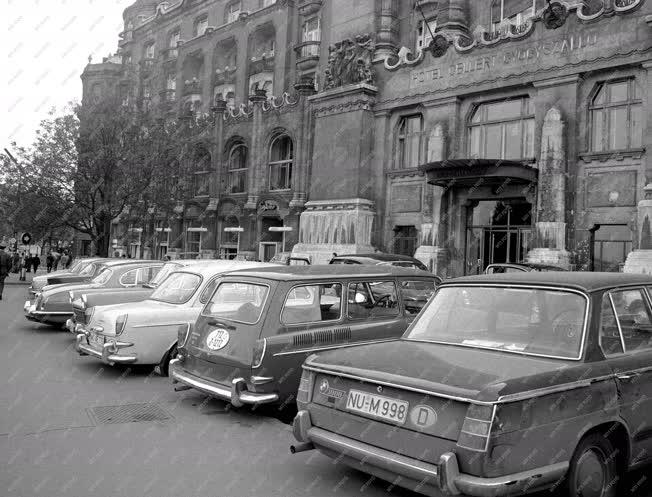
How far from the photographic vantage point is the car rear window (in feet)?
20.5

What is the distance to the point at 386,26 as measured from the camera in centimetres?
2673

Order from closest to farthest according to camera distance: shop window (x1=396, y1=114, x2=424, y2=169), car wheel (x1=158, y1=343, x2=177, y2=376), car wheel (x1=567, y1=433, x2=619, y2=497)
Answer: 1. car wheel (x1=567, y1=433, x2=619, y2=497)
2. car wheel (x1=158, y1=343, x2=177, y2=376)
3. shop window (x1=396, y1=114, x2=424, y2=169)

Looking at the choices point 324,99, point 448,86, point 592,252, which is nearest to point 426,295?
point 592,252

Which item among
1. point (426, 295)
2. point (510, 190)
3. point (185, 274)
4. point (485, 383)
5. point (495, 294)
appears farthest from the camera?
point (510, 190)

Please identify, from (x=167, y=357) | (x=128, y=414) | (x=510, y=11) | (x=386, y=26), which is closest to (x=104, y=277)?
(x=167, y=357)

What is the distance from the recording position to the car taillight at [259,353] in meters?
5.85

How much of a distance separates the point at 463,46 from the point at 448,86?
4.96 feet

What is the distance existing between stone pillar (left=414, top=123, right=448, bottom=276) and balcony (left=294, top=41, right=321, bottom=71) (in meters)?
11.4

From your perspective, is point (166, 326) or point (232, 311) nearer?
point (232, 311)

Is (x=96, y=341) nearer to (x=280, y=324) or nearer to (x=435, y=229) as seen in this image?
(x=280, y=324)

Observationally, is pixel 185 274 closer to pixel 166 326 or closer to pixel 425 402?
pixel 166 326

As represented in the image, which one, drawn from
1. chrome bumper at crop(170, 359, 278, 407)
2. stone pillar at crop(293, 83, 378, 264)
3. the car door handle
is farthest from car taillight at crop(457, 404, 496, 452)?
stone pillar at crop(293, 83, 378, 264)

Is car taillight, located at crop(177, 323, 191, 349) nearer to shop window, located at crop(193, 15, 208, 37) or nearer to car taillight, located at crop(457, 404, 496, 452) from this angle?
car taillight, located at crop(457, 404, 496, 452)

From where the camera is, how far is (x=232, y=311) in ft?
22.4
